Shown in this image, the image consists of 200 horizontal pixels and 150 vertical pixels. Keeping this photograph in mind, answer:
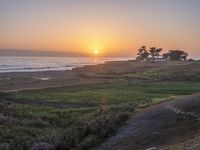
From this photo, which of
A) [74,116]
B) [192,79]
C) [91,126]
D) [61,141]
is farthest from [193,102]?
[192,79]

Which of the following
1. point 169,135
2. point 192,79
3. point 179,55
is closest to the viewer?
point 169,135

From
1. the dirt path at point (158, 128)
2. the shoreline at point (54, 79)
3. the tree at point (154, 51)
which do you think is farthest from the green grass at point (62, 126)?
the tree at point (154, 51)

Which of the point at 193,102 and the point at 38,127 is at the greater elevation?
the point at 193,102

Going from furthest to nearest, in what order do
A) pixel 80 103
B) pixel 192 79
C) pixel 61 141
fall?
pixel 192 79, pixel 80 103, pixel 61 141

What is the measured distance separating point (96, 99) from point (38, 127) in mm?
21822

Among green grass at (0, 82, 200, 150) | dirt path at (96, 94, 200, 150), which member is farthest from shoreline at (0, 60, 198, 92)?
dirt path at (96, 94, 200, 150)

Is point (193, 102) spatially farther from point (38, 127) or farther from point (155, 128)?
point (38, 127)

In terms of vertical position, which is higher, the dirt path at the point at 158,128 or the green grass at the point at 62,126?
the dirt path at the point at 158,128

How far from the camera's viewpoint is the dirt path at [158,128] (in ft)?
62.2

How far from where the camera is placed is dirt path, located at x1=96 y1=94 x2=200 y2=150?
62.2 feet

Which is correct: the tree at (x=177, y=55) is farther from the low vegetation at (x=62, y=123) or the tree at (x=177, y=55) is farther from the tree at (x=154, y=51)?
the low vegetation at (x=62, y=123)

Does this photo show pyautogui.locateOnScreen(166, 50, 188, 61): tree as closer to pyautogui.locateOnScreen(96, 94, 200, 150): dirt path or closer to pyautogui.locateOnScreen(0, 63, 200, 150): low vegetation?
pyautogui.locateOnScreen(0, 63, 200, 150): low vegetation

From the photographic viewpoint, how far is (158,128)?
69.6ft

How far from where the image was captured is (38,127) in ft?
97.7
